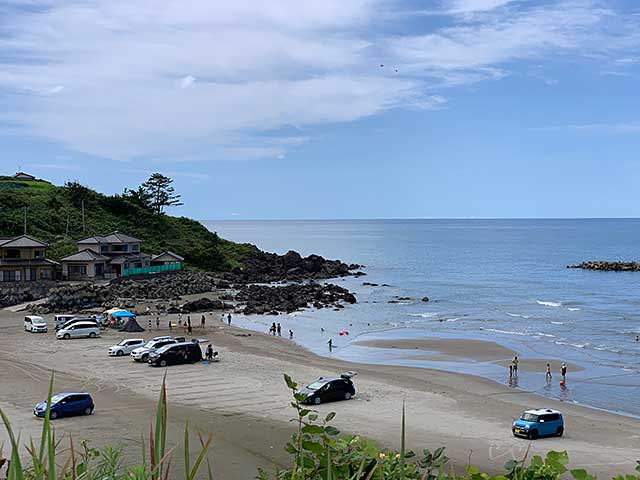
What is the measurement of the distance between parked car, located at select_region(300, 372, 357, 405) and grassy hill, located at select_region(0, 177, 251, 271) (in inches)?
1922

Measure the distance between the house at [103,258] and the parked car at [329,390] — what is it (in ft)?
128

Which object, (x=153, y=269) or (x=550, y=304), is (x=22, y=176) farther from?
(x=550, y=304)

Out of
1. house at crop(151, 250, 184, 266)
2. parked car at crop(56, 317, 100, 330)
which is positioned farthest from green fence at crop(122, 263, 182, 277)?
parked car at crop(56, 317, 100, 330)

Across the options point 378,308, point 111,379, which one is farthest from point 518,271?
point 111,379

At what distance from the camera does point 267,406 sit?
23.2m

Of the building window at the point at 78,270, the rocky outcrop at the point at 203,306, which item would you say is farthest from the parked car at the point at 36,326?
the building window at the point at 78,270

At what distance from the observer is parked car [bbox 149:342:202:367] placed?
29505 mm

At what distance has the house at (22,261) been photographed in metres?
52.2

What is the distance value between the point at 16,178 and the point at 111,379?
83.0m

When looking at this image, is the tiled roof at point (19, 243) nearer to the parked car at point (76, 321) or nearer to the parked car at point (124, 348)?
the parked car at point (76, 321)

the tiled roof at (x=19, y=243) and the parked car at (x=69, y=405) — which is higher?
the tiled roof at (x=19, y=243)

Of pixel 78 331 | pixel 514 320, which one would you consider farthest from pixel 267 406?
pixel 514 320

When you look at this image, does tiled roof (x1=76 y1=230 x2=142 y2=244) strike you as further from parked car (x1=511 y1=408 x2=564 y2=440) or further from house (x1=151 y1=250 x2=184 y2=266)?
parked car (x1=511 y1=408 x2=564 y2=440)

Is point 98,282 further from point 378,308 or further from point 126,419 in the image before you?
point 126,419
